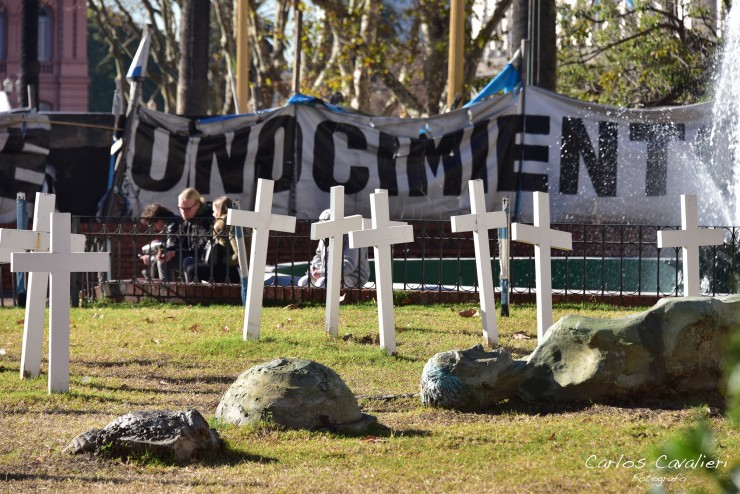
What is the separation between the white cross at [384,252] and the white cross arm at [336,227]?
0.65 meters

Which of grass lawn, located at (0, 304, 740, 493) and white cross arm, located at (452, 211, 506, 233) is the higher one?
white cross arm, located at (452, 211, 506, 233)

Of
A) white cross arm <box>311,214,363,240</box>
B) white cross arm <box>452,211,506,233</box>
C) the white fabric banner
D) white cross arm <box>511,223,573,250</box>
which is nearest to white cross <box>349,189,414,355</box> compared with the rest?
white cross arm <box>452,211,506,233</box>

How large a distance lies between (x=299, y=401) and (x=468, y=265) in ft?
33.4

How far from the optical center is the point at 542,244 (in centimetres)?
888

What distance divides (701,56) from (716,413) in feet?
56.2

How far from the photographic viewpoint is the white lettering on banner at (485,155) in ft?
55.1

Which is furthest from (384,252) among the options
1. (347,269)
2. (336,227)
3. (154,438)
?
(347,269)

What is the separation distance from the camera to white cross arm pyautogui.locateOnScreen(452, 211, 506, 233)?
916 cm

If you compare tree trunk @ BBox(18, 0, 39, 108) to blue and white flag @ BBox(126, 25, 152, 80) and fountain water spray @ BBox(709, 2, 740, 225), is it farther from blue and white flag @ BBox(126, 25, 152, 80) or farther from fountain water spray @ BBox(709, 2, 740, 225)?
fountain water spray @ BBox(709, 2, 740, 225)

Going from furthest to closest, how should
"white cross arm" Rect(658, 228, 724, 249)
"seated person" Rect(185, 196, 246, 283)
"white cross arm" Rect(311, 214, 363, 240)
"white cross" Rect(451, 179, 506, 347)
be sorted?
"seated person" Rect(185, 196, 246, 283), "white cross arm" Rect(311, 214, 363, 240), "white cross arm" Rect(658, 228, 724, 249), "white cross" Rect(451, 179, 506, 347)

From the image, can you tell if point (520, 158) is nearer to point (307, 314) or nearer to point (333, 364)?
point (307, 314)

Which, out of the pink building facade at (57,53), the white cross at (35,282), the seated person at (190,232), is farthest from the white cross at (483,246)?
the pink building facade at (57,53)

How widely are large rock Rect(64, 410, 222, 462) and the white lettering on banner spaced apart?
36.9 ft

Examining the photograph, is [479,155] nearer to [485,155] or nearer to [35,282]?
[485,155]
